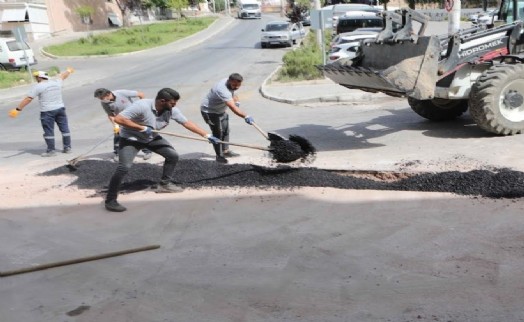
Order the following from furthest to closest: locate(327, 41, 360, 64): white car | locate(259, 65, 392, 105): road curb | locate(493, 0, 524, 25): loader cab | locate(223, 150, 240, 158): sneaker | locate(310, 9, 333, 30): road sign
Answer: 1. locate(327, 41, 360, 64): white car
2. locate(310, 9, 333, 30): road sign
3. locate(259, 65, 392, 105): road curb
4. locate(493, 0, 524, 25): loader cab
5. locate(223, 150, 240, 158): sneaker

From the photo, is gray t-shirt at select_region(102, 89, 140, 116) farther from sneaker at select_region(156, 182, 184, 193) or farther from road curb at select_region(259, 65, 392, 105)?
road curb at select_region(259, 65, 392, 105)

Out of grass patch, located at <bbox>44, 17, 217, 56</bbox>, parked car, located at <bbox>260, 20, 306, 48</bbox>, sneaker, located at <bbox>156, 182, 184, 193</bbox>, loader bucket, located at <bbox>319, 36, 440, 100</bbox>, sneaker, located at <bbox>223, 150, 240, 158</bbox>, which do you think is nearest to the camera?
sneaker, located at <bbox>156, 182, 184, 193</bbox>

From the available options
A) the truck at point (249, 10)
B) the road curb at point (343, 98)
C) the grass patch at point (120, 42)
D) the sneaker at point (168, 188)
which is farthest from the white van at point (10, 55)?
the truck at point (249, 10)

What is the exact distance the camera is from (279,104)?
45.8 ft

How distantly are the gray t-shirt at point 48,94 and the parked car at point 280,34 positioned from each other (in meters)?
23.2

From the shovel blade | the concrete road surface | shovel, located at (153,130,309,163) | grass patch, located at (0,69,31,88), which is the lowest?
the concrete road surface

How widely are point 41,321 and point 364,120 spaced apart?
8.27 metres

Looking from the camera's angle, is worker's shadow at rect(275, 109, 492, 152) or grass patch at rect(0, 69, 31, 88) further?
grass patch at rect(0, 69, 31, 88)

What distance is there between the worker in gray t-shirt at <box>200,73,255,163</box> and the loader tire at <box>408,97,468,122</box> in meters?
3.78

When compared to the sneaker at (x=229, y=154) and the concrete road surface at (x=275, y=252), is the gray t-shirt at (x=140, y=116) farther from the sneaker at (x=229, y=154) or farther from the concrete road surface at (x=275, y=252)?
the sneaker at (x=229, y=154)

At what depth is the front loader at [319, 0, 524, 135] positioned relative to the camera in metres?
7.46

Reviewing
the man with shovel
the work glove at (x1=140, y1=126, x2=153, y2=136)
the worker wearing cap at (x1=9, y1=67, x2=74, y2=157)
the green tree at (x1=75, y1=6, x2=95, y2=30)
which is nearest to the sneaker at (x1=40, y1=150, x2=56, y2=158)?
the worker wearing cap at (x1=9, y1=67, x2=74, y2=157)

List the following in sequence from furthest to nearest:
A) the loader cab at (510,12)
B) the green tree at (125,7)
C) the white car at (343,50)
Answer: the green tree at (125,7)
the white car at (343,50)
the loader cab at (510,12)

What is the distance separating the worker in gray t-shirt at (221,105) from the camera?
752cm
